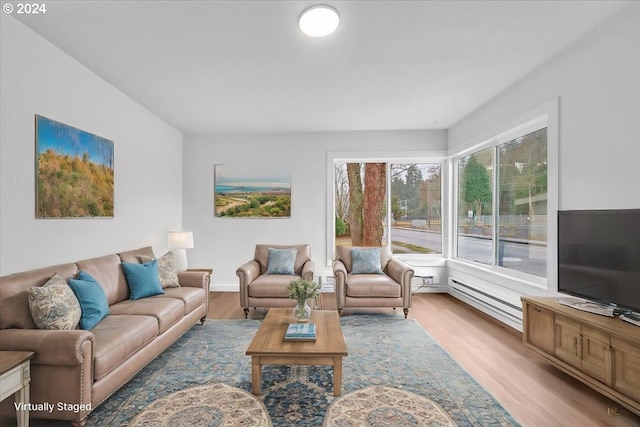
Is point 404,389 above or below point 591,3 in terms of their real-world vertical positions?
below

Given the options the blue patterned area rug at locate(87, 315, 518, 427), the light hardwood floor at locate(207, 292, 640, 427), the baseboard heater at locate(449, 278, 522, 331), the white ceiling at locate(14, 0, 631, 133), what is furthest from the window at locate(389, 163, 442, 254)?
the blue patterned area rug at locate(87, 315, 518, 427)

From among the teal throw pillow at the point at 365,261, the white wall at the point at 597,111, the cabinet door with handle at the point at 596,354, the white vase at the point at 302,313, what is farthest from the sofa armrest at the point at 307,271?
the cabinet door with handle at the point at 596,354

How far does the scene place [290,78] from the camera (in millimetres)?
3342

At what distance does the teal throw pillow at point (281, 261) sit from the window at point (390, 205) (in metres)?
1.23

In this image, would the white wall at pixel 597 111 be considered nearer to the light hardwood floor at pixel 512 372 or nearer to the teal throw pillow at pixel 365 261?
the light hardwood floor at pixel 512 372

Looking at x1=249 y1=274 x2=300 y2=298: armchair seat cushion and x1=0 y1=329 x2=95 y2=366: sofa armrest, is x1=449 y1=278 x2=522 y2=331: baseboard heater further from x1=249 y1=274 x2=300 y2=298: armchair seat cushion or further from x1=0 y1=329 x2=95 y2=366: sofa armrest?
x1=0 y1=329 x2=95 y2=366: sofa armrest

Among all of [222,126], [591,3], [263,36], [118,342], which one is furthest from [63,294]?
[591,3]

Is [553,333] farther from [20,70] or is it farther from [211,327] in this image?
[20,70]

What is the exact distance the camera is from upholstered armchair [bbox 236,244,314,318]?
404 centimetres

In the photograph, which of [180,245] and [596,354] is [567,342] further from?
[180,245]

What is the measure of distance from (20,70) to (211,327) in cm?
295

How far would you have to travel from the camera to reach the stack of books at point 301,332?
242 cm

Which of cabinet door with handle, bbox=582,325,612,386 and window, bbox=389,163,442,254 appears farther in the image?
window, bbox=389,163,442,254

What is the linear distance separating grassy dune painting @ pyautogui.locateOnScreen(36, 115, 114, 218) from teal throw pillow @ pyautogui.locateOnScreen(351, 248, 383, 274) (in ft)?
10.1
